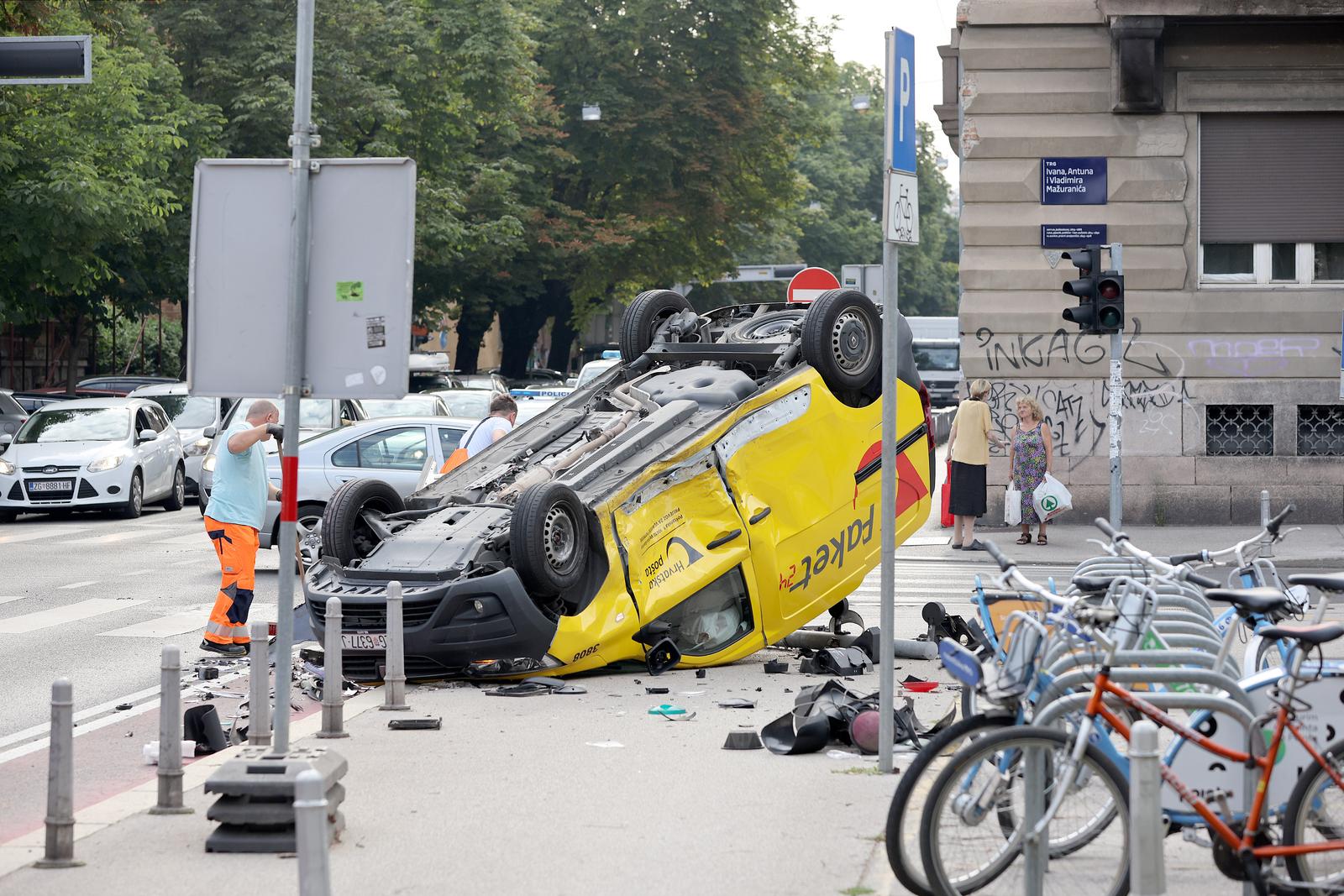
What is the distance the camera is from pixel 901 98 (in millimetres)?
7508

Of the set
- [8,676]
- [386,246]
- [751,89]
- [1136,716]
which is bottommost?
[8,676]

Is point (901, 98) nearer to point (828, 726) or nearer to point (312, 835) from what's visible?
point (828, 726)

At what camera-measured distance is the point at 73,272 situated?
91.3 feet

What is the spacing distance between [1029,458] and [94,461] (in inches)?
473

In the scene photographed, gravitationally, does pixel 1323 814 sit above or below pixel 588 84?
below

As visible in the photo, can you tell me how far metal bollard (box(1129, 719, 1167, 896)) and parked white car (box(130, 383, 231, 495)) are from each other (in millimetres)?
22719

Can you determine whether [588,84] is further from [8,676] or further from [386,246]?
[386,246]

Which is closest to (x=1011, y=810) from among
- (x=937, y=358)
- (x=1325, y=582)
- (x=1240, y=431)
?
(x=1325, y=582)

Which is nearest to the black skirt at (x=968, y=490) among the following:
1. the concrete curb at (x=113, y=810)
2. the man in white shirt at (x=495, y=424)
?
the man in white shirt at (x=495, y=424)

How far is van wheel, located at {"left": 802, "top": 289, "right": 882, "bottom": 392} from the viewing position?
11.5 meters

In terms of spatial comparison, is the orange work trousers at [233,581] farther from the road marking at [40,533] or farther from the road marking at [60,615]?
the road marking at [40,533]

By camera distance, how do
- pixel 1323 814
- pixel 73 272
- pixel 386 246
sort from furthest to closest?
pixel 73 272 < pixel 386 246 < pixel 1323 814

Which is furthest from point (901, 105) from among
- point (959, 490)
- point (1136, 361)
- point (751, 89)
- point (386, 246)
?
point (751, 89)

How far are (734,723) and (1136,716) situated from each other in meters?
4.01
